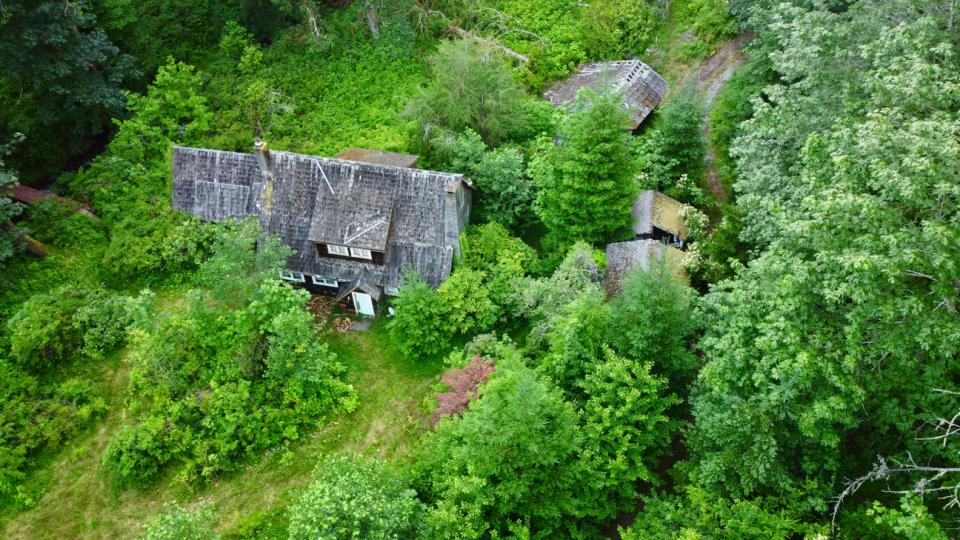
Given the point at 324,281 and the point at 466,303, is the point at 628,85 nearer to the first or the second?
the point at 466,303

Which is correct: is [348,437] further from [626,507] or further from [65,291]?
[65,291]

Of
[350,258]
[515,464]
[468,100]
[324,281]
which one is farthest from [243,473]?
[468,100]

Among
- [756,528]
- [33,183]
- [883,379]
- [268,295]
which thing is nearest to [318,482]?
[268,295]


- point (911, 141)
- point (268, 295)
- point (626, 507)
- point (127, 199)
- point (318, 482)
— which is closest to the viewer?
point (911, 141)

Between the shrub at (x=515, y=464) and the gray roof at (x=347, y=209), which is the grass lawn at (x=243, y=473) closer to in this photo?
the gray roof at (x=347, y=209)

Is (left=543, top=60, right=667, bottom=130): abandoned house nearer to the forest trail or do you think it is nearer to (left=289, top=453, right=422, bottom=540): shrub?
the forest trail

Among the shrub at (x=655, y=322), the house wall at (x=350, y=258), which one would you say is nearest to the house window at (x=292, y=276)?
the house wall at (x=350, y=258)
